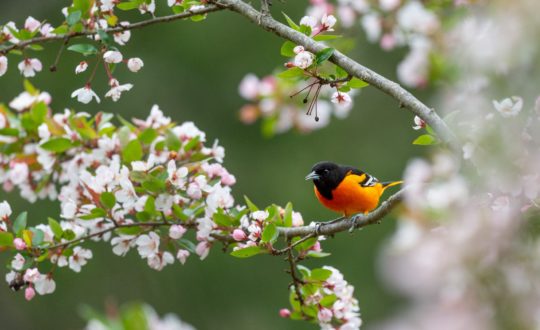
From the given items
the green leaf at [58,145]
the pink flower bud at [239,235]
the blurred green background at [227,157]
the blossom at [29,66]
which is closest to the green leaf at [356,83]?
the pink flower bud at [239,235]

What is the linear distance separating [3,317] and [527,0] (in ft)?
30.7

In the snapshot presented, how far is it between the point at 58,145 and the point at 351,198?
134cm

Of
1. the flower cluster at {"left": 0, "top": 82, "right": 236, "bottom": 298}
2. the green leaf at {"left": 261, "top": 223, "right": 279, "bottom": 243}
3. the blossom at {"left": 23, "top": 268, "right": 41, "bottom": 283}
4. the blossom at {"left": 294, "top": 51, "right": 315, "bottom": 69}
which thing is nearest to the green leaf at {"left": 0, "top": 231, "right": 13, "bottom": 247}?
the flower cluster at {"left": 0, "top": 82, "right": 236, "bottom": 298}

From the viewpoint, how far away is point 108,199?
273cm

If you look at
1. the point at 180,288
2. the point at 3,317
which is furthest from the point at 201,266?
the point at 3,317

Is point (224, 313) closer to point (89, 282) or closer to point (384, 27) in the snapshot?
point (89, 282)

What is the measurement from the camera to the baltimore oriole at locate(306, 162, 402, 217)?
373 cm

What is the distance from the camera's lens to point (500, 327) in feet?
3.21

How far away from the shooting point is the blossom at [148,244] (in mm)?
2807

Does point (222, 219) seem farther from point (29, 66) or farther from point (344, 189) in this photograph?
point (344, 189)

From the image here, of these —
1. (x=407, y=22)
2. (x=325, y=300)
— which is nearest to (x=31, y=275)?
(x=325, y=300)

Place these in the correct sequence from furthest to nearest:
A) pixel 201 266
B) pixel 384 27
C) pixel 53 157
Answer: pixel 201 266
pixel 384 27
pixel 53 157

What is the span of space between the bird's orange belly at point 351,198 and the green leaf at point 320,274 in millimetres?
1031

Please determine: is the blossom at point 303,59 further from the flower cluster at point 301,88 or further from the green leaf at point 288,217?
the green leaf at point 288,217
